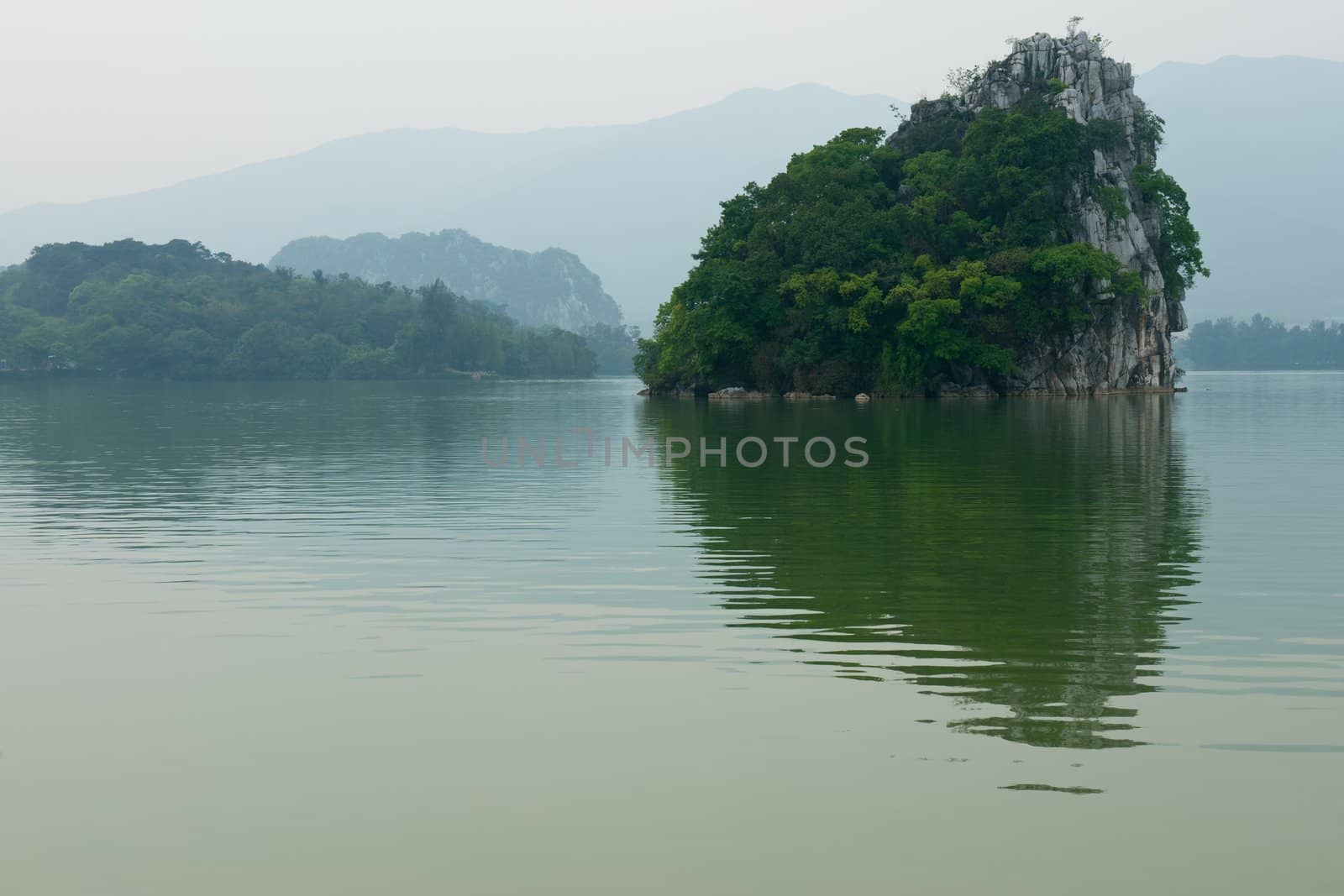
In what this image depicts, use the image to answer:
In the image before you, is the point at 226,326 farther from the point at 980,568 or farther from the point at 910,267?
the point at 980,568

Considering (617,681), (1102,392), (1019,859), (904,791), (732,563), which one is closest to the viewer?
(1019,859)

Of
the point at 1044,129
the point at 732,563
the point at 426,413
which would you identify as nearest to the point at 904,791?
the point at 732,563

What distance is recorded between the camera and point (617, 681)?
9734 millimetres

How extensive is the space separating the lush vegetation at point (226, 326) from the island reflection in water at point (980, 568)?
13763 centimetres

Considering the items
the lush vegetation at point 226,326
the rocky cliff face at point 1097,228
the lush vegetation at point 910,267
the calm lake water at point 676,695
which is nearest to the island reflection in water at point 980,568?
the calm lake water at point 676,695

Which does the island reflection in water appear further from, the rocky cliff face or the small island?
the rocky cliff face

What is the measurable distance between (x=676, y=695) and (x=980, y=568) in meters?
6.93

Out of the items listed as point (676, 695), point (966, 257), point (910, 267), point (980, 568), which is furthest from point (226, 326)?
point (676, 695)

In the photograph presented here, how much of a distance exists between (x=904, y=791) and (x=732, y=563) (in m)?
8.58

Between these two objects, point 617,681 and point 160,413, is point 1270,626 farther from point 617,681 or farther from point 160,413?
point 160,413

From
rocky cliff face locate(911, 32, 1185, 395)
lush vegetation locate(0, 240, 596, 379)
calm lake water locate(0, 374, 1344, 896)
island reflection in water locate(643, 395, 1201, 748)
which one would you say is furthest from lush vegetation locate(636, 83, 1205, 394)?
lush vegetation locate(0, 240, 596, 379)

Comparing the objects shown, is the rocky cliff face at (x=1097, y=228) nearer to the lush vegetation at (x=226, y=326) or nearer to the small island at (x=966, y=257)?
the small island at (x=966, y=257)

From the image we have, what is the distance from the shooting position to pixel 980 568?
15148 mm

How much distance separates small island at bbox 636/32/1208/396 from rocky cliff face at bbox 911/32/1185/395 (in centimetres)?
13
